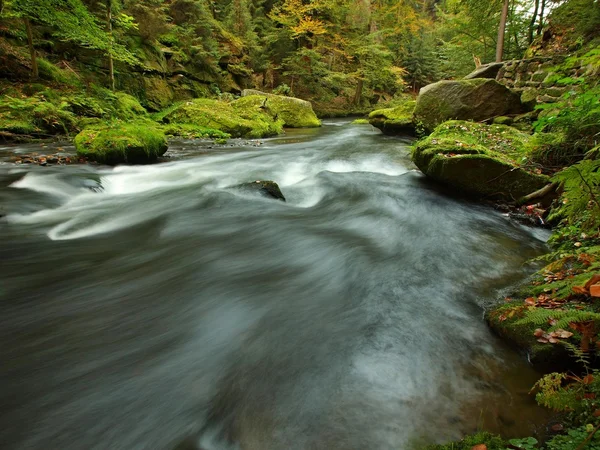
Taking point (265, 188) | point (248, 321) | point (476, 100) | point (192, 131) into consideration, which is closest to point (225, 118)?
point (192, 131)

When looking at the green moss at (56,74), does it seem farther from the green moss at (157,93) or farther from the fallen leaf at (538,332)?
the fallen leaf at (538,332)

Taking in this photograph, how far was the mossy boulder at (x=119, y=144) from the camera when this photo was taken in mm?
7039

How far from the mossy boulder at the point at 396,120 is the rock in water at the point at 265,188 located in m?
8.46

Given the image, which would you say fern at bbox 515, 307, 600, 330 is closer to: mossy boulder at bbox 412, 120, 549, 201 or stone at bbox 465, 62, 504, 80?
mossy boulder at bbox 412, 120, 549, 201

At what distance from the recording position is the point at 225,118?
12781 millimetres

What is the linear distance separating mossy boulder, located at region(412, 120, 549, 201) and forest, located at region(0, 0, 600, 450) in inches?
1.5

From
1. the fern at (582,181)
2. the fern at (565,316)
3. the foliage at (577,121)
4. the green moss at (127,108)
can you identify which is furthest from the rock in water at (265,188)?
the green moss at (127,108)

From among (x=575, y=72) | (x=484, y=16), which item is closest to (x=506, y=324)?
(x=575, y=72)

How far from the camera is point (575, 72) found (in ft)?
26.2

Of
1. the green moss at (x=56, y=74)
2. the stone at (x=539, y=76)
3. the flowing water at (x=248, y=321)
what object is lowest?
the flowing water at (x=248, y=321)

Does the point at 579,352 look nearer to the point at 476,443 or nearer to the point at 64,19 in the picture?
the point at 476,443

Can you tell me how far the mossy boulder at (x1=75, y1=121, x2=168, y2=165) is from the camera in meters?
7.04

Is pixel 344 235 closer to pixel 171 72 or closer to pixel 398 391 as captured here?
pixel 398 391

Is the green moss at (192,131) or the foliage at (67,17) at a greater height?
the foliage at (67,17)
